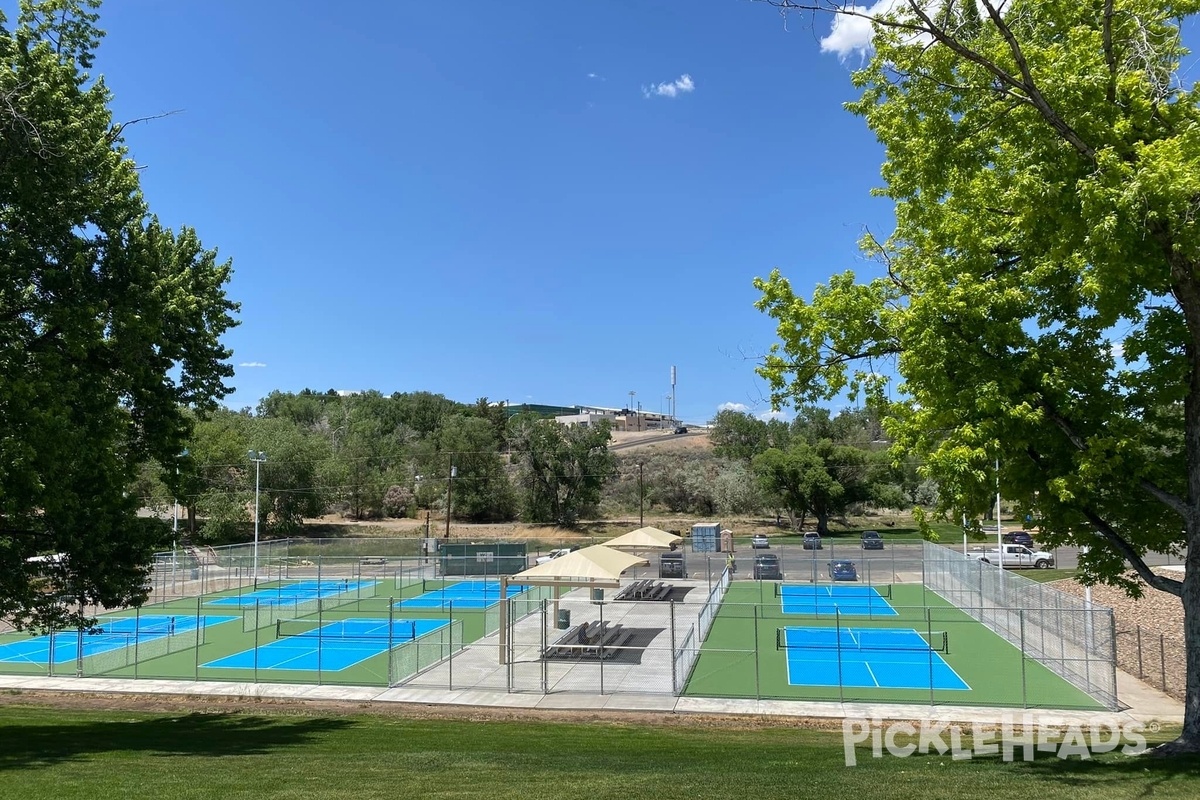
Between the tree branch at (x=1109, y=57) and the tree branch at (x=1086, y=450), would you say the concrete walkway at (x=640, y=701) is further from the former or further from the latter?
the tree branch at (x=1109, y=57)

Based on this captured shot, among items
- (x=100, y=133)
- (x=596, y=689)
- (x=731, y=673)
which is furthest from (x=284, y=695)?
(x=100, y=133)

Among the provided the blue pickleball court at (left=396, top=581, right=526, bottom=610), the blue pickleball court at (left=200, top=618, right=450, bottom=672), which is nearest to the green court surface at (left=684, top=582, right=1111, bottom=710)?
the blue pickleball court at (left=200, top=618, right=450, bottom=672)

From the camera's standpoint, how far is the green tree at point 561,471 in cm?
8700

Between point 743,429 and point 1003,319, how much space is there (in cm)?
10806

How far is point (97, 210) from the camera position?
15789 mm

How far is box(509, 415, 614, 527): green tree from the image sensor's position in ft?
285

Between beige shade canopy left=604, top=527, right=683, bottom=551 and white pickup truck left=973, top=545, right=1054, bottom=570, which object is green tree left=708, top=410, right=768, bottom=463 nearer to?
white pickup truck left=973, top=545, right=1054, bottom=570

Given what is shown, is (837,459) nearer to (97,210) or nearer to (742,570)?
(742,570)

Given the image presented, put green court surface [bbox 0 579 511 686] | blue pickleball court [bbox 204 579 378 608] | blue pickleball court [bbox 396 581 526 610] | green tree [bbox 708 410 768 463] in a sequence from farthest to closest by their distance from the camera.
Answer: green tree [bbox 708 410 768 463] → blue pickleball court [bbox 204 579 378 608] → blue pickleball court [bbox 396 581 526 610] → green court surface [bbox 0 579 511 686]

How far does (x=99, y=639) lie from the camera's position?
104 ft

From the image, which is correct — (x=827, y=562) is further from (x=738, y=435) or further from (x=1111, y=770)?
(x=738, y=435)

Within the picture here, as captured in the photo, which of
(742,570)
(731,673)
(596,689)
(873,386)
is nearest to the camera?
(873,386)

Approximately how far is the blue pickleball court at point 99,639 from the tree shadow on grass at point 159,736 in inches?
301
